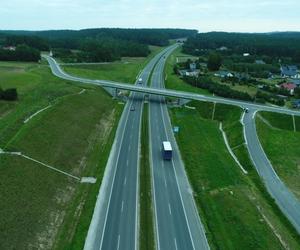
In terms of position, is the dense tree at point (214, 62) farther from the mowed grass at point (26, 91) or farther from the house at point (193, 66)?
the mowed grass at point (26, 91)

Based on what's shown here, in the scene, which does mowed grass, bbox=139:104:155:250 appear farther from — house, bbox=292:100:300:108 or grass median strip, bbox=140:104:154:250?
house, bbox=292:100:300:108

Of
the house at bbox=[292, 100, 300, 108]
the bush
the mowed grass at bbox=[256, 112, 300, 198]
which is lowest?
the house at bbox=[292, 100, 300, 108]

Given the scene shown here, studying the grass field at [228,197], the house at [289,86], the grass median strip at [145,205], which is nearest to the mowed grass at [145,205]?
the grass median strip at [145,205]

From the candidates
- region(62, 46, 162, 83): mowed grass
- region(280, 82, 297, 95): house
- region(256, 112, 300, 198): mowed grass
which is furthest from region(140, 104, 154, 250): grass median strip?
region(280, 82, 297, 95): house

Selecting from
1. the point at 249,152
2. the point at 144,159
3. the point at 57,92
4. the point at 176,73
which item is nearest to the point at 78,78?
the point at 57,92

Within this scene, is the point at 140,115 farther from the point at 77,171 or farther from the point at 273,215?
the point at 273,215

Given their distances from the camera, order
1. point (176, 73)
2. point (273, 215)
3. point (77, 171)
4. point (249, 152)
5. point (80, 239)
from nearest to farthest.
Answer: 1. point (80, 239)
2. point (273, 215)
3. point (77, 171)
4. point (249, 152)
5. point (176, 73)
